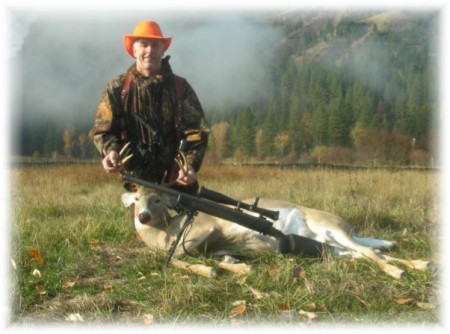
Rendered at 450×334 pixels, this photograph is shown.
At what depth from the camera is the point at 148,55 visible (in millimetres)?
5285

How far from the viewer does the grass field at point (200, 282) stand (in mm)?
3584

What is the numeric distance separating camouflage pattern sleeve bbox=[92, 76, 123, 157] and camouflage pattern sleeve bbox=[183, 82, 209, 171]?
0.62 meters

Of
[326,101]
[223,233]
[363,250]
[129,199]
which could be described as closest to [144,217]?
[129,199]

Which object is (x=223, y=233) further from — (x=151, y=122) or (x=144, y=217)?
(x=151, y=122)

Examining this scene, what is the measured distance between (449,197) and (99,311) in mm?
4117

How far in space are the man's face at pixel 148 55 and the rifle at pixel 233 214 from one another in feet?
3.93

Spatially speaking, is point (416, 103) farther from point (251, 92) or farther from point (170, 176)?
point (170, 176)

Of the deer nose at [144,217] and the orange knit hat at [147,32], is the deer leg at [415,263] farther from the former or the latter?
the orange knit hat at [147,32]

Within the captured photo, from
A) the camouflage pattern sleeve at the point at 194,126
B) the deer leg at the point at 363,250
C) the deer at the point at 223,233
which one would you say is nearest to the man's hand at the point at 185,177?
the deer at the point at 223,233

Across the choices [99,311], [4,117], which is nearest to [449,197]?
[99,311]

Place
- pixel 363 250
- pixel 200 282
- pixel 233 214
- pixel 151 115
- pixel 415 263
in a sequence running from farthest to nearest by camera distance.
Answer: pixel 151 115
pixel 363 250
pixel 233 214
pixel 415 263
pixel 200 282

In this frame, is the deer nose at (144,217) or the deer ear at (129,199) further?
the deer ear at (129,199)

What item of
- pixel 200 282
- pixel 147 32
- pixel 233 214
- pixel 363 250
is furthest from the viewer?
pixel 147 32

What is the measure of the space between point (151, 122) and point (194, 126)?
1.33 feet
